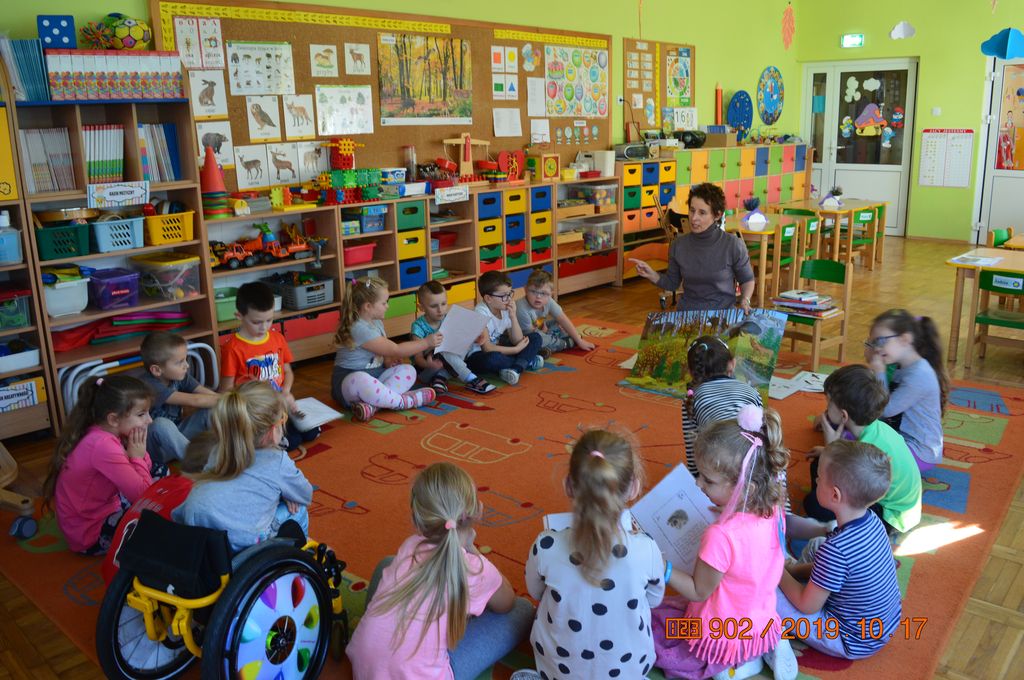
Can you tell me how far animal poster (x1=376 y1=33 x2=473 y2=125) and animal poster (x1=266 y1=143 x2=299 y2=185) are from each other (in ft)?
2.56

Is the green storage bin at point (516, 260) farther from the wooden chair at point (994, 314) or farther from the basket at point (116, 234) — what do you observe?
the wooden chair at point (994, 314)

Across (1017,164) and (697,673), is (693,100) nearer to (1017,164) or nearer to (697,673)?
(1017,164)

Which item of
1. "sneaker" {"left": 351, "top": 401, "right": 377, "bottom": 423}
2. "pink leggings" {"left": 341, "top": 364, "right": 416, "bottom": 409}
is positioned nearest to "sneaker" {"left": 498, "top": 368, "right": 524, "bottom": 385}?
"pink leggings" {"left": 341, "top": 364, "right": 416, "bottom": 409}

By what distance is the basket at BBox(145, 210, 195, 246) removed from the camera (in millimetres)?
4531

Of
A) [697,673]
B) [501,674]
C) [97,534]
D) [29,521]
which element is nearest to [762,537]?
[697,673]

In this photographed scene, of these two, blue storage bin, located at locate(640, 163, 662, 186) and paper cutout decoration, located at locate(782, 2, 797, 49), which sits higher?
paper cutout decoration, located at locate(782, 2, 797, 49)

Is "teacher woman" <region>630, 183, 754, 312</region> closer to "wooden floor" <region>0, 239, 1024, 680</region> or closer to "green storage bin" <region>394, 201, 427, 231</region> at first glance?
"wooden floor" <region>0, 239, 1024, 680</region>

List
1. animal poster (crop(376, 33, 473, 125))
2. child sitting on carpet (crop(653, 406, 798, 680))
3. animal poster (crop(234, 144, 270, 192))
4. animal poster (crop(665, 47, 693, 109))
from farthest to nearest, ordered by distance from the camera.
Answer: animal poster (crop(665, 47, 693, 109)) → animal poster (crop(376, 33, 473, 125)) → animal poster (crop(234, 144, 270, 192)) → child sitting on carpet (crop(653, 406, 798, 680))

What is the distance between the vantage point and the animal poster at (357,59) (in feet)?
18.9

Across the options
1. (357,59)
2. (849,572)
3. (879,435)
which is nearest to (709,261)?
(879,435)

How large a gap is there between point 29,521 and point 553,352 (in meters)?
3.18

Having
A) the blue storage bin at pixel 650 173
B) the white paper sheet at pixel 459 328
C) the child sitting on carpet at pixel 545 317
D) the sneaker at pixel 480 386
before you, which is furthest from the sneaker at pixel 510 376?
the blue storage bin at pixel 650 173

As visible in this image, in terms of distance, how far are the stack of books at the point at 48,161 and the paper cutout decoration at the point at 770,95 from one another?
26.6 ft

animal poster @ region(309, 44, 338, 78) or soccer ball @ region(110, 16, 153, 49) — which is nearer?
soccer ball @ region(110, 16, 153, 49)
